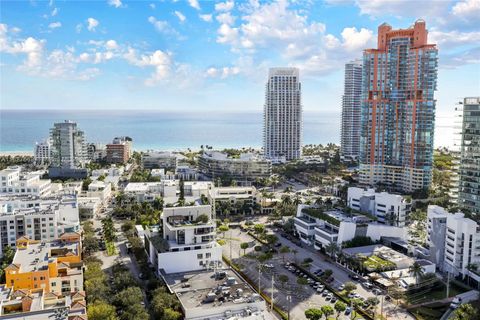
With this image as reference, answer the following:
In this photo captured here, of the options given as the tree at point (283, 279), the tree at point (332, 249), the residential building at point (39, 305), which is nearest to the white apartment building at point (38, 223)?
the residential building at point (39, 305)

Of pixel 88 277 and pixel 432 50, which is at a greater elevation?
pixel 432 50

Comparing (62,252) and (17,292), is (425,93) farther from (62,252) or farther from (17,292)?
(17,292)

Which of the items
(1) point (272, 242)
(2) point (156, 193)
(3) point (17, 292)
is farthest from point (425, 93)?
(3) point (17, 292)

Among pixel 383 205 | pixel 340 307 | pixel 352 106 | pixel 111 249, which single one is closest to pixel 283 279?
pixel 340 307

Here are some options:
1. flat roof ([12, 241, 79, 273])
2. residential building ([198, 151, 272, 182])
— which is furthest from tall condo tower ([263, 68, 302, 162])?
flat roof ([12, 241, 79, 273])

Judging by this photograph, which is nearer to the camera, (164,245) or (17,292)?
(17,292)

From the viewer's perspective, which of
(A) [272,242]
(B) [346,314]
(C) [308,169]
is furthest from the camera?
(C) [308,169]
